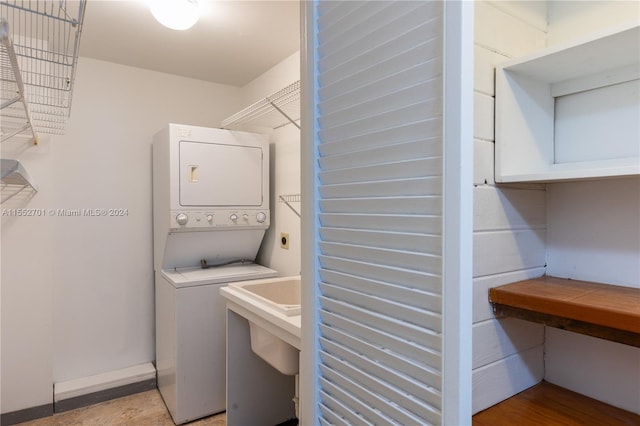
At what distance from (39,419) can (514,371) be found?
2.87m

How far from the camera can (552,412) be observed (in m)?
1.03

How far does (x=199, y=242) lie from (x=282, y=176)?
0.77m

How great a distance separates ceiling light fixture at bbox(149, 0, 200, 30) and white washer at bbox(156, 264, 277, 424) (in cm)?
147

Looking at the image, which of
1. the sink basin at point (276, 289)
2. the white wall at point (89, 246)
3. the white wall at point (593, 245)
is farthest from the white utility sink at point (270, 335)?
the white wall at point (89, 246)

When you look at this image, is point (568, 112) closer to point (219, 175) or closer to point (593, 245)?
point (593, 245)

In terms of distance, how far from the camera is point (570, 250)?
1158mm

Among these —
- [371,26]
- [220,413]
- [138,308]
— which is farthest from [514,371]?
[138,308]

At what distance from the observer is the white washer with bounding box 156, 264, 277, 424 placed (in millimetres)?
2348

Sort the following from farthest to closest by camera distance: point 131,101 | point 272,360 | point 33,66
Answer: point 131,101, point 33,66, point 272,360

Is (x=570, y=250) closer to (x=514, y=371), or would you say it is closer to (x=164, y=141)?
(x=514, y=371)

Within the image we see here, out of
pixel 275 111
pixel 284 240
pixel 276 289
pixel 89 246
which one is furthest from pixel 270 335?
pixel 89 246

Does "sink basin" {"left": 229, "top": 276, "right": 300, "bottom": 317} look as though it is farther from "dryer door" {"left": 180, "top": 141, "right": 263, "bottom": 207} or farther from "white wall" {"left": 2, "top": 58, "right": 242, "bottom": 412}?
"white wall" {"left": 2, "top": 58, "right": 242, "bottom": 412}

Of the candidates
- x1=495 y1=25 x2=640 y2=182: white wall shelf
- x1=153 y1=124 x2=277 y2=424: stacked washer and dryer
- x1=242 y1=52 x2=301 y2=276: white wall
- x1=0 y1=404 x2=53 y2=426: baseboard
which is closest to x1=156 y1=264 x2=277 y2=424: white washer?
x1=153 y1=124 x2=277 y2=424: stacked washer and dryer

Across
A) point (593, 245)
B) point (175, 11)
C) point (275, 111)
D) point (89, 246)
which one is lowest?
point (89, 246)
